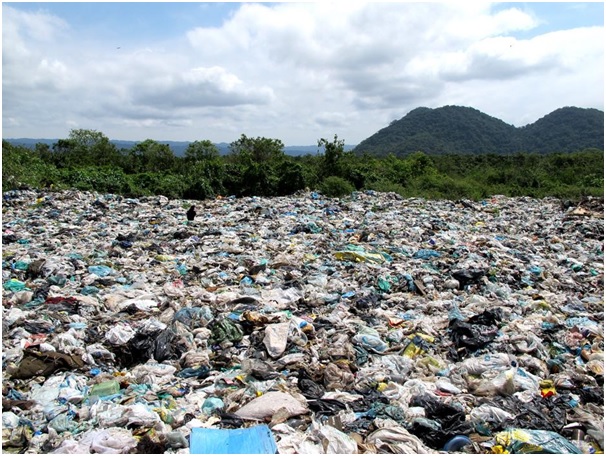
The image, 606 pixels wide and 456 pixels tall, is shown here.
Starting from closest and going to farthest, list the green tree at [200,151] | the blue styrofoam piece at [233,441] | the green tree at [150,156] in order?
the blue styrofoam piece at [233,441] < the green tree at [150,156] < the green tree at [200,151]

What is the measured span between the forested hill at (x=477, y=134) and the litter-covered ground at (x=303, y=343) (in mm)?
61016

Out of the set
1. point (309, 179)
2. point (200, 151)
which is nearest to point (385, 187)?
point (309, 179)

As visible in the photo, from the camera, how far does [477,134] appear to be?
8538cm

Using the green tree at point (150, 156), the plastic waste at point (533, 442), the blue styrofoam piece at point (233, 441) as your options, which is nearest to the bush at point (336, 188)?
the plastic waste at point (533, 442)

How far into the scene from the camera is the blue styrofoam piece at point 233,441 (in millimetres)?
2562

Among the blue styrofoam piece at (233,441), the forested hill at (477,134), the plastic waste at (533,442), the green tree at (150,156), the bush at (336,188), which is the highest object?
the forested hill at (477,134)

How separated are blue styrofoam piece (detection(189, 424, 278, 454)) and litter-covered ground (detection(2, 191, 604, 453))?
0.02m

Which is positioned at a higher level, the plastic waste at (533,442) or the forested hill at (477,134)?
the forested hill at (477,134)

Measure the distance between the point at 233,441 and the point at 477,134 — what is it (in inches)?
3605

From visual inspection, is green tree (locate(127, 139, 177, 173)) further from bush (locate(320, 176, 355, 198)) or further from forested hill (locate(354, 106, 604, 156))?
forested hill (locate(354, 106, 604, 156))

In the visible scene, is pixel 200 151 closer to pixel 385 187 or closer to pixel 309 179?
pixel 309 179

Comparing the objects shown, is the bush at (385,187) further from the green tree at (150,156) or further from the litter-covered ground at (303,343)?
the green tree at (150,156)

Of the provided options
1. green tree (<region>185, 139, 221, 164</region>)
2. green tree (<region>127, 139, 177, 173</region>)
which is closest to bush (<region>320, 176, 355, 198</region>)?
green tree (<region>127, 139, 177, 173</region>)

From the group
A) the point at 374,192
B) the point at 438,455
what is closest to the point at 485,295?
the point at 438,455
